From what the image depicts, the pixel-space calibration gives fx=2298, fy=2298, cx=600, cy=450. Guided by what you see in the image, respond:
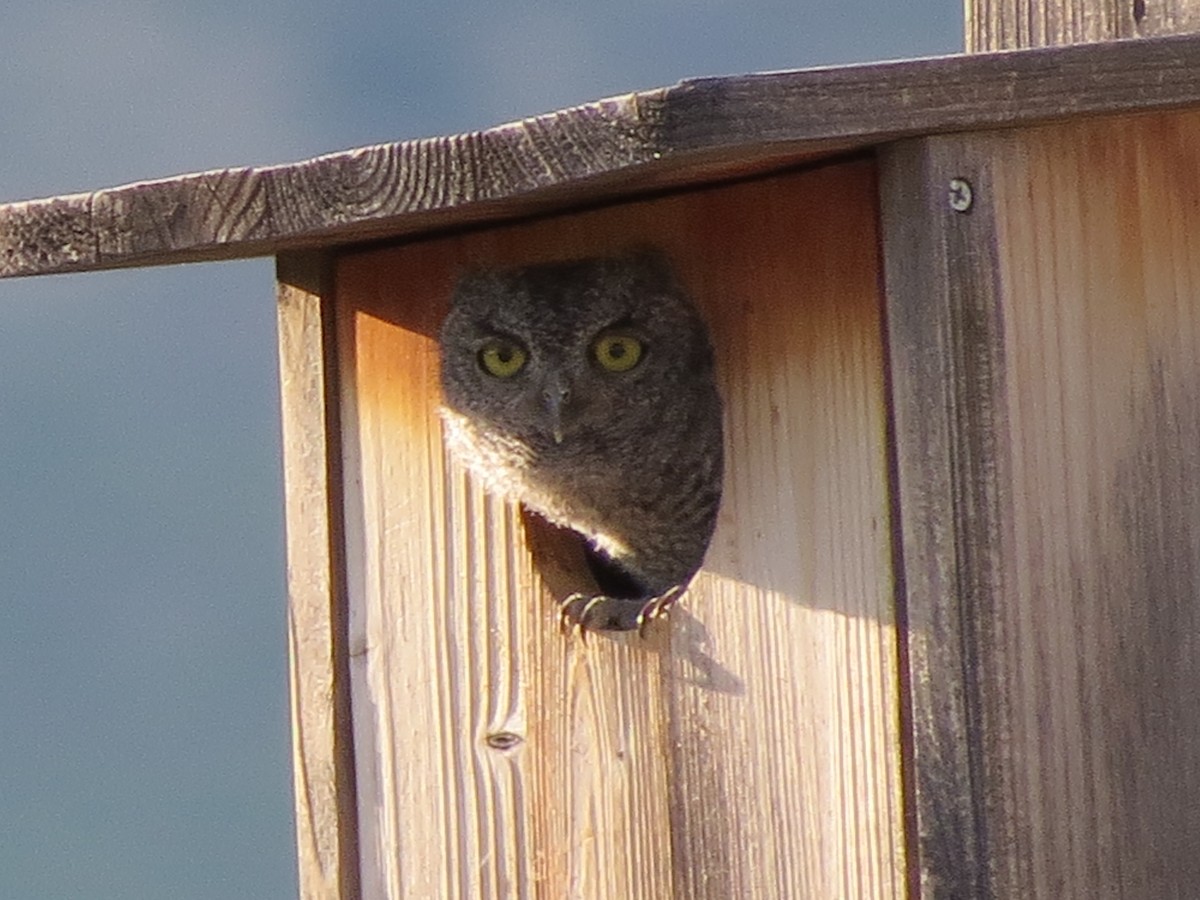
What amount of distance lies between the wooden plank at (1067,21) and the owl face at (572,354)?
510 millimetres

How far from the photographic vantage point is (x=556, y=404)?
2.91 metres

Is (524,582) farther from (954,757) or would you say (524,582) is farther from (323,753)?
(954,757)

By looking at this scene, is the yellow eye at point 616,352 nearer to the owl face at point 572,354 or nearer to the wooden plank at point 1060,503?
the owl face at point 572,354

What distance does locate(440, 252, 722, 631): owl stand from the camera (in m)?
2.70

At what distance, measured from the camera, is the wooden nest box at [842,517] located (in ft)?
6.77

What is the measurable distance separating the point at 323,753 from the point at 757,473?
26.5 inches

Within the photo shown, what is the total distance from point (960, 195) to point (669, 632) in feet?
1.92

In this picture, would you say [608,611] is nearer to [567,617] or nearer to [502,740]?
[567,617]

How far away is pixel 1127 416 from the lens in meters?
2.20

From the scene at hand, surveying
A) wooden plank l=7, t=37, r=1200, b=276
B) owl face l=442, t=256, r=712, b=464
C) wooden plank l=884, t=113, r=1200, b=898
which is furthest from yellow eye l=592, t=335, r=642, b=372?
wooden plank l=884, t=113, r=1200, b=898

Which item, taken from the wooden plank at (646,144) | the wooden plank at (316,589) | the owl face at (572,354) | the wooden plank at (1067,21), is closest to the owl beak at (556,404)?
the owl face at (572,354)

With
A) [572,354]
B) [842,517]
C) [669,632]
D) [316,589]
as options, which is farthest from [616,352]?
[842,517]

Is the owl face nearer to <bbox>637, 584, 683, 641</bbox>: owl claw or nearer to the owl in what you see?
the owl

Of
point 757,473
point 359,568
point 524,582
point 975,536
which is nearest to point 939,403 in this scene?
point 975,536
